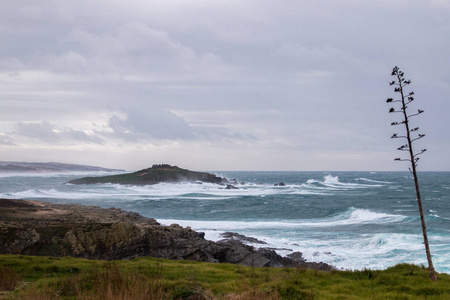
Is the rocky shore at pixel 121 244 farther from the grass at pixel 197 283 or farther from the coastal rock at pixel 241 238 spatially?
the coastal rock at pixel 241 238

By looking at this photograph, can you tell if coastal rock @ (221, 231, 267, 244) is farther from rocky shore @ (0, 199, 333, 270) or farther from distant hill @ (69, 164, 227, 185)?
distant hill @ (69, 164, 227, 185)

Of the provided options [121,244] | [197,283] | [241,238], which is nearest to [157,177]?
[241,238]

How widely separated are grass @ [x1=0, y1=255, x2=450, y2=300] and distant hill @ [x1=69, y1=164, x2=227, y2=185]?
86575mm

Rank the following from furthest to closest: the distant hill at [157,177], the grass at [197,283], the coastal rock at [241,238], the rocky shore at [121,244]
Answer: the distant hill at [157,177] → the coastal rock at [241,238] → the rocky shore at [121,244] → the grass at [197,283]

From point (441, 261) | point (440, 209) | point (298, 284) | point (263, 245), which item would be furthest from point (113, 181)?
point (298, 284)

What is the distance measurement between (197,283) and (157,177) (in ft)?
307

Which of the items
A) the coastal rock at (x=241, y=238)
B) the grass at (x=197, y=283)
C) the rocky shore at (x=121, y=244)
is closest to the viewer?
the grass at (x=197, y=283)

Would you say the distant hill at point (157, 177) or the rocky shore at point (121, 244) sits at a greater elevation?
the distant hill at point (157, 177)

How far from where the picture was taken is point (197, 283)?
34.1 ft

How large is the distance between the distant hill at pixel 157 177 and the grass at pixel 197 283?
86575 millimetres

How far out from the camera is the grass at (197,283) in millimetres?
7949

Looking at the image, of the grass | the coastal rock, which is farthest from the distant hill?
the grass

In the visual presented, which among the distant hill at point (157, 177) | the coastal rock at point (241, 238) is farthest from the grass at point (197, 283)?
the distant hill at point (157, 177)

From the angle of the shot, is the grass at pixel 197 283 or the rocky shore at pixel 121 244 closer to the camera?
the grass at pixel 197 283
